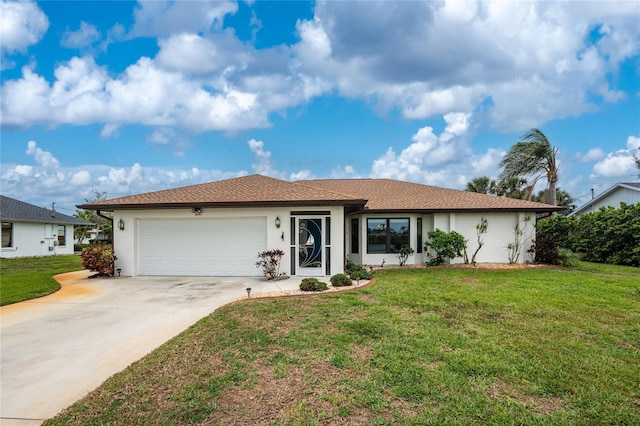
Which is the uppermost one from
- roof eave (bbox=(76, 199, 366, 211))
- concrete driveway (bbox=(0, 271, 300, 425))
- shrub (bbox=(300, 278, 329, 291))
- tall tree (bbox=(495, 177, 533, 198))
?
tall tree (bbox=(495, 177, 533, 198))

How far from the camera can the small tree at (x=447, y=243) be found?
45.5 feet

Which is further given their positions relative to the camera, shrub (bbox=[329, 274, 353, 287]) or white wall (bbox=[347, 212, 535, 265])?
white wall (bbox=[347, 212, 535, 265])

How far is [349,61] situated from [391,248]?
863 cm

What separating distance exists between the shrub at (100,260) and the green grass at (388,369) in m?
7.98

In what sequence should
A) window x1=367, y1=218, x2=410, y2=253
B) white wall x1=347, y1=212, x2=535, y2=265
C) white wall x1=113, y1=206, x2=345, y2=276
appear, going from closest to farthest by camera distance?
white wall x1=113, y1=206, x2=345, y2=276
white wall x1=347, y1=212, x2=535, y2=265
window x1=367, y1=218, x2=410, y2=253

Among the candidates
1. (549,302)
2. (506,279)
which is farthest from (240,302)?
(506,279)

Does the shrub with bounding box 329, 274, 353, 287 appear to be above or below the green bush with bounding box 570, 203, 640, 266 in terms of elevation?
below

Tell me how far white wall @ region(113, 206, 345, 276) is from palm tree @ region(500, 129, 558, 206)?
16278 millimetres

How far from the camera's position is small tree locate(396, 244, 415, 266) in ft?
48.4

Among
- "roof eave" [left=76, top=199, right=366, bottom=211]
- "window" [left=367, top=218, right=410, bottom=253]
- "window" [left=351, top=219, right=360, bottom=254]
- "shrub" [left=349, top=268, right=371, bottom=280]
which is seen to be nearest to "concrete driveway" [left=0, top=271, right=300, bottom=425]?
"shrub" [left=349, top=268, right=371, bottom=280]

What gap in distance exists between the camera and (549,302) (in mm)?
7562

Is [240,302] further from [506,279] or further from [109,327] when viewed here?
[506,279]

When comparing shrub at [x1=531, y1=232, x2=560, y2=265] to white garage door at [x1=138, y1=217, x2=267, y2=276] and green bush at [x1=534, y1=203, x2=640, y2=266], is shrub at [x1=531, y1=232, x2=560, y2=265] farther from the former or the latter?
white garage door at [x1=138, y1=217, x2=267, y2=276]

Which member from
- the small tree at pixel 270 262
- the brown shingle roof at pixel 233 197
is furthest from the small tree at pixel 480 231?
the small tree at pixel 270 262
